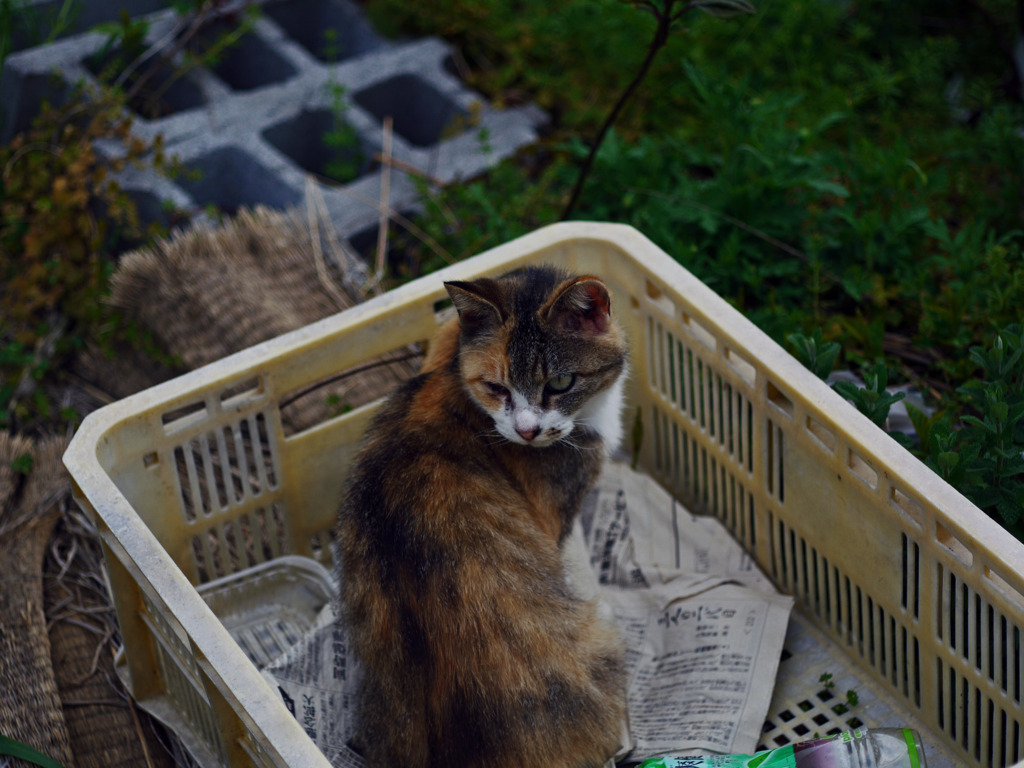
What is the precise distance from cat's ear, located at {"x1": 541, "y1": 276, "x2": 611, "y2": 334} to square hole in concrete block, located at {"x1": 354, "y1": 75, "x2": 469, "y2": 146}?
188 centimetres

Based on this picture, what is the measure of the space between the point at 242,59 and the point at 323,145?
1.72 ft

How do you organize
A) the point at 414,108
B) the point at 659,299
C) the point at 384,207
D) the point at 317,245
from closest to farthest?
the point at 659,299, the point at 317,245, the point at 384,207, the point at 414,108

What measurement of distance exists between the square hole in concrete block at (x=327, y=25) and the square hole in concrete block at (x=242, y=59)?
211 mm

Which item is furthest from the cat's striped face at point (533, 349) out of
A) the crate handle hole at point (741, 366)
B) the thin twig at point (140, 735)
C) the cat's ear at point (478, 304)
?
the thin twig at point (140, 735)

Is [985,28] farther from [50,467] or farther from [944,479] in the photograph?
[50,467]

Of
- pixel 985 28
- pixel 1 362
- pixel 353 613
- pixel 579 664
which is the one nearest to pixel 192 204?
pixel 1 362

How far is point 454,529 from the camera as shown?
6.34ft

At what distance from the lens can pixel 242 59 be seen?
4.09 metres

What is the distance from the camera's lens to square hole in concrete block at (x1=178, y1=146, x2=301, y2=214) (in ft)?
11.6

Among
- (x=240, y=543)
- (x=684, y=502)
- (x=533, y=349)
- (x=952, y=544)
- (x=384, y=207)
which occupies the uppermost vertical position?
(x=533, y=349)

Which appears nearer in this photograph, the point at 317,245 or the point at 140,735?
the point at 140,735

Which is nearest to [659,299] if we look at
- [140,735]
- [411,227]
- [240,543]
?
[411,227]

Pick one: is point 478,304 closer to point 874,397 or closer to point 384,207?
point 874,397

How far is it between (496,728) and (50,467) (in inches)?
63.6
